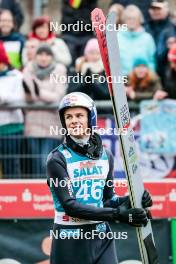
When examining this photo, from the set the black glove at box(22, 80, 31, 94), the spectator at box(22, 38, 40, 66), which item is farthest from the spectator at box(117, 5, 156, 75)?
the black glove at box(22, 80, 31, 94)

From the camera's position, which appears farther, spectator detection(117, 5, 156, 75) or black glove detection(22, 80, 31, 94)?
spectator detection(117, 5, 156, 75)

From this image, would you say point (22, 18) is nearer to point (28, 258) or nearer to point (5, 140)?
point (5, 140)

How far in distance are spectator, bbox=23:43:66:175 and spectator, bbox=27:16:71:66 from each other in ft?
1.70

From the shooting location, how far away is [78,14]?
41.8ft

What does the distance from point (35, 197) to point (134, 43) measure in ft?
10.8

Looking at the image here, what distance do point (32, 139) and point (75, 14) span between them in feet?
7.01

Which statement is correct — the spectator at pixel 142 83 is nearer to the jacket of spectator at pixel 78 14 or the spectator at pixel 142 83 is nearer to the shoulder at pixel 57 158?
the jacket of spectator at pixel 78 14

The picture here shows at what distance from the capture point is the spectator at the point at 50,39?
39.6 ft

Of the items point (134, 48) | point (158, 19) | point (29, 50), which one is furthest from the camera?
point (158, 19)

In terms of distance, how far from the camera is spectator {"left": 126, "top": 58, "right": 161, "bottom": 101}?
11.4m

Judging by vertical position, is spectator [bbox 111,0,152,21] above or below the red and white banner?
above

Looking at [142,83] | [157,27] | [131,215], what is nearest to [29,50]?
[142,83]

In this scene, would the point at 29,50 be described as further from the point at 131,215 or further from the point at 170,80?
the point at 131,215

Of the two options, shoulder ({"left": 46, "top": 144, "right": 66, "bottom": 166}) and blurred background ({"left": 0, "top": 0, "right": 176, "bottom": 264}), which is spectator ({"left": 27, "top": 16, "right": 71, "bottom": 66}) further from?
shoulder ({"left": 46, "top": 144, "right": 66, "bottom": 166})
